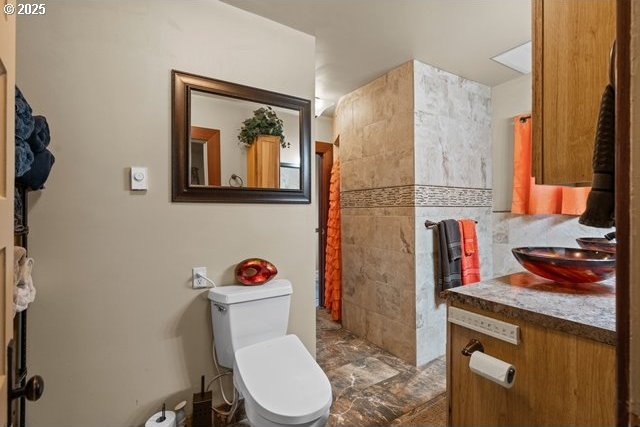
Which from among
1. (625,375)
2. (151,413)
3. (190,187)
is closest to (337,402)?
(151,413)

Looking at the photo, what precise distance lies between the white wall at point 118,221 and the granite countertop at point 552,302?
119cm

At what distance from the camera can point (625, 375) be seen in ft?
1.18

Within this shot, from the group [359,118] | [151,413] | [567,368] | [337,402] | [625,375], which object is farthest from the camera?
[359,118]

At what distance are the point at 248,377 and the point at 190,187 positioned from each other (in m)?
0.93

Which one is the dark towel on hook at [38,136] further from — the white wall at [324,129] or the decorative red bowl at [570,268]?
the white wall at [324,129]

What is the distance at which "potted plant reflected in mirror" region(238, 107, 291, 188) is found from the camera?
5.68 feet

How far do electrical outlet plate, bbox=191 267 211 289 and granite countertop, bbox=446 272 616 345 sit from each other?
1169mm

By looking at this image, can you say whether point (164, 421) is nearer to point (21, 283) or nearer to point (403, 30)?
point (21, 283)

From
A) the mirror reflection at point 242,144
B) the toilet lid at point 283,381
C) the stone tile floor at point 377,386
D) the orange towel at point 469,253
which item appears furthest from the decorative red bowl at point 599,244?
the mirror reflection at point 242,144

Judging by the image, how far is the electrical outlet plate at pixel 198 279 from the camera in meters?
1.57

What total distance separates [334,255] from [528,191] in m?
1.75

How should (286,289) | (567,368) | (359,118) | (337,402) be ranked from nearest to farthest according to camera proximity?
(567,368), (286,289), (337,402), (359,118)

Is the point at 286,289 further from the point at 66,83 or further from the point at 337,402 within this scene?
the point at 66,83

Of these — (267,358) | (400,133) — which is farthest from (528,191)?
(267,358)
